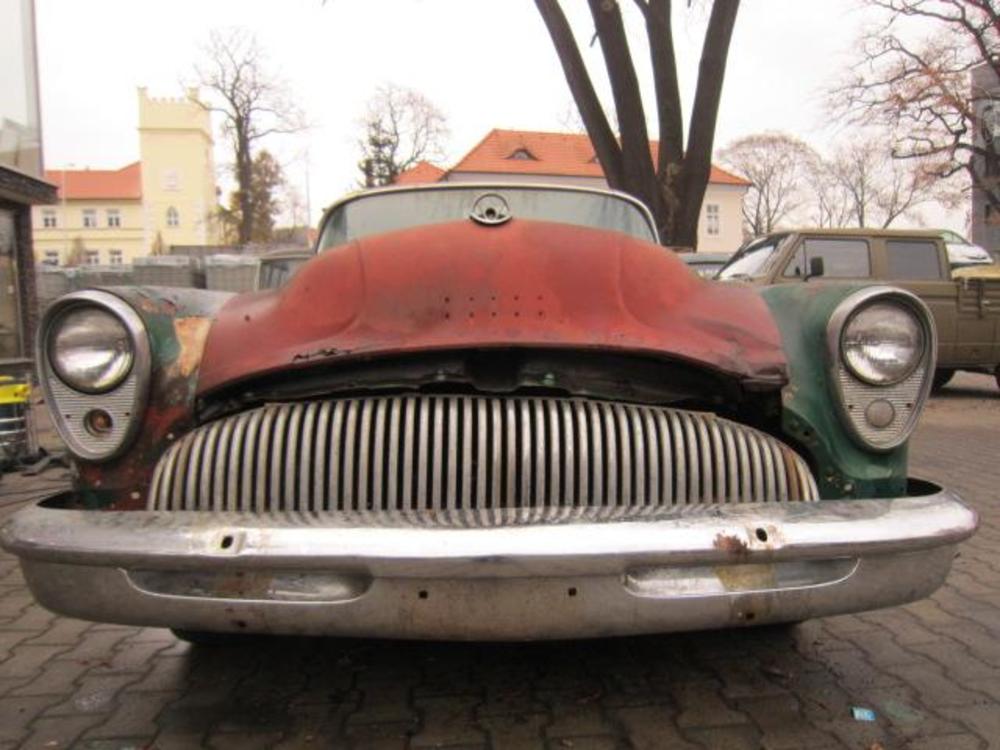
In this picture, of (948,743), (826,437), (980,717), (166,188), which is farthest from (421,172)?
(948,743)

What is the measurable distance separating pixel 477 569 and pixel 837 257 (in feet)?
Result: 25.3

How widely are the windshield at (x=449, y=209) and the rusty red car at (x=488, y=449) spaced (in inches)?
39.9

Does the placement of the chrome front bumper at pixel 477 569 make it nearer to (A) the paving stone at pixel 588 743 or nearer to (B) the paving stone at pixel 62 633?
(A) the paving stone at pixel 588 743

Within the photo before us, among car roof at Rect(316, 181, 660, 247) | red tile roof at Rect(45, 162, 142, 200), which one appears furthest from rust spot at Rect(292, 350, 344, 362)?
red tile roof at Rect(45, 162, 142, 200)

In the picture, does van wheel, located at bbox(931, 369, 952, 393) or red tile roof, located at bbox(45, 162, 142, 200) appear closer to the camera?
van wheel, located at bbox(931, 369, 952, 393)

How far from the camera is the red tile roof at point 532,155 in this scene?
4738cm

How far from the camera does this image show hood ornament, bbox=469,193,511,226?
93.2 inches

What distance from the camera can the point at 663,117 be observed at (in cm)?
1088

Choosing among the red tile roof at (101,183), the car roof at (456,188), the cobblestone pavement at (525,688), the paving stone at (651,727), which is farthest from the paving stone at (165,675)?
the red tile roof at (101,183)

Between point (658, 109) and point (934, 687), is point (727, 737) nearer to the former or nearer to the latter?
point (934, 687)

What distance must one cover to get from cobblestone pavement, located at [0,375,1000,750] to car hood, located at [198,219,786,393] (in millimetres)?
907

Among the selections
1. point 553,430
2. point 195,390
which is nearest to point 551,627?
point 553,430

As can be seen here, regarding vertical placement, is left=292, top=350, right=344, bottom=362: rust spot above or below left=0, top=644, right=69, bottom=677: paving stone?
above

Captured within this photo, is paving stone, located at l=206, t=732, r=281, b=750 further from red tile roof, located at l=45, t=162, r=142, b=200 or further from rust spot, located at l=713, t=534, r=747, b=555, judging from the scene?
red tile roof, located at l=45, t=162, r=142, b=200
